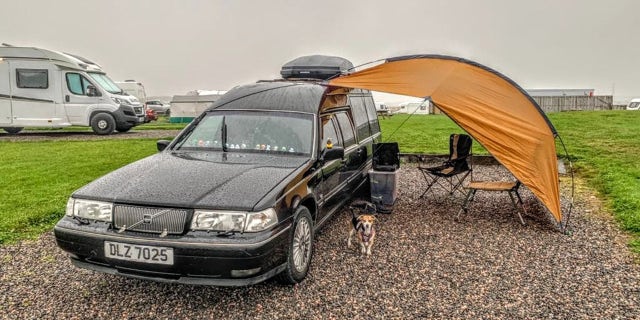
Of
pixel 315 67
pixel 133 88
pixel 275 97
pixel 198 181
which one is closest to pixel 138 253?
pixel 198 181

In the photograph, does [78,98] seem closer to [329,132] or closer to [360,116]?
[360,116]

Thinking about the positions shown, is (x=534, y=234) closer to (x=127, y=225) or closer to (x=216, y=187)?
(x=216, y=187)

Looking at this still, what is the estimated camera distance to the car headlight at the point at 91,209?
12.5 feet

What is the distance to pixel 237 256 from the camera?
3.51 metres

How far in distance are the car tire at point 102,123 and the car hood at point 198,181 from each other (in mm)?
14878

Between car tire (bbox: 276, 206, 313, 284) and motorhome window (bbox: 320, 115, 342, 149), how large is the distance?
1.14 metres

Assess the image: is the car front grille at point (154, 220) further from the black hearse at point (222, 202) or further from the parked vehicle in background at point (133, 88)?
the parked vehicle in background at point (133, 88)

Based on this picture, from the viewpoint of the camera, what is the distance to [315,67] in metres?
8.91

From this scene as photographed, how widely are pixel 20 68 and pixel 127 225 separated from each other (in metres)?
16.7

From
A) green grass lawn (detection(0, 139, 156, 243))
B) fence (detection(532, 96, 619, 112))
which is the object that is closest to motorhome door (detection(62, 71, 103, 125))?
green grass lawn (detection(0, 139, 156, 243))

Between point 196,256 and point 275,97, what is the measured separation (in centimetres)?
270

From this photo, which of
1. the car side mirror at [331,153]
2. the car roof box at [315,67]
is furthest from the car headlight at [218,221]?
the car roof box at [315,67]

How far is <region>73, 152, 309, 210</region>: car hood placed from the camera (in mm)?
3721

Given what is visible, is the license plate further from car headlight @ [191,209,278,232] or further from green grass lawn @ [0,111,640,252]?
green grass lawn @ [0,111,640,252]
